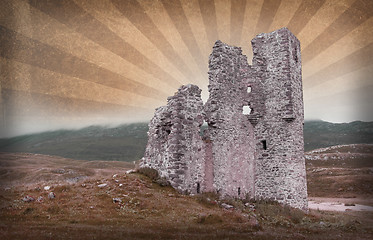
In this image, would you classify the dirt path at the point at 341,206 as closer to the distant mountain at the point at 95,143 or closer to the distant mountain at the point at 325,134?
the distant mountain at the point at 95,143

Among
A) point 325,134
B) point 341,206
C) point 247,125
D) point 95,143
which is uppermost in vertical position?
point 325,134

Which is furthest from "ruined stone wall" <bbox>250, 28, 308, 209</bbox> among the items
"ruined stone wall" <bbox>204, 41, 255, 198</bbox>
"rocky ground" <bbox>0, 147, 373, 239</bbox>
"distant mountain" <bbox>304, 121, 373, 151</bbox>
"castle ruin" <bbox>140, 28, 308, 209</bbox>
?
"distant mountain" <bbox>304, 121, 373, 151</bbox>

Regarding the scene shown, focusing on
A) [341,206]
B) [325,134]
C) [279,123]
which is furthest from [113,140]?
[279,123]

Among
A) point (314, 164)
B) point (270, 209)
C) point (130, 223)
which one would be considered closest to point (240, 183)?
point (270, 209)

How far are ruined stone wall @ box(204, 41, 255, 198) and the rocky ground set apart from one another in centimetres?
213

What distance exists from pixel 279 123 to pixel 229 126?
10.6ft

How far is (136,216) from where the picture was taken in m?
11.6

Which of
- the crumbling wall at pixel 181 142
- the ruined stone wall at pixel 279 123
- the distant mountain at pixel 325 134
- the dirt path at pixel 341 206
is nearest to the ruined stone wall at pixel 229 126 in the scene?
the ruined stone wall at pixel 279 123

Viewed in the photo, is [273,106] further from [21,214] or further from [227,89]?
[21,214]

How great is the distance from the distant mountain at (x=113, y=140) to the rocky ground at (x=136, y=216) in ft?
225

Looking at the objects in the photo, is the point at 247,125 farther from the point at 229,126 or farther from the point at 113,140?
the point at 113,140

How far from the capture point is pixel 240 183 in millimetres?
19031

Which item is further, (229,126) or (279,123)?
(279,123)

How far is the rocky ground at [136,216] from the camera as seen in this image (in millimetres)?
9869
